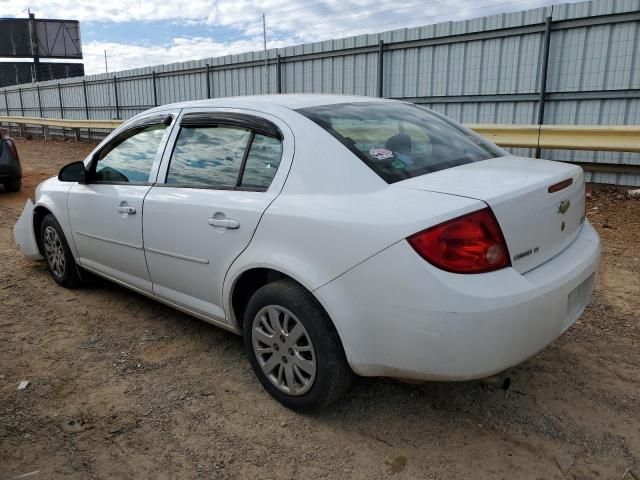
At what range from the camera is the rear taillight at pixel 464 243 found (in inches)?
84.2

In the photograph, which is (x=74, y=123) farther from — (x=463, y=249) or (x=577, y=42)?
(x=463, y=249)

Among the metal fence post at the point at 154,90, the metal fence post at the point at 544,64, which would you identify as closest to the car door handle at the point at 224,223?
the metal fence post at the point at 544,64

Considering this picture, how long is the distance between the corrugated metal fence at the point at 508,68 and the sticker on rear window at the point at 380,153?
651 cm

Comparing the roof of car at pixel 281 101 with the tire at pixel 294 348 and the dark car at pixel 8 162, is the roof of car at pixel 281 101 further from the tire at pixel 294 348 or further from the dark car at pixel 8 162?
the dark car at pixel 8 162

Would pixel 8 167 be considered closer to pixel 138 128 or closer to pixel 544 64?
pixel 138 128

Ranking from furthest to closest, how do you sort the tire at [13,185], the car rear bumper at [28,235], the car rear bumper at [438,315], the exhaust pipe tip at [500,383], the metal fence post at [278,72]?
the metal fence post at [278,72], the tire at [13,185], the car rear bumper at [28,235], the exhaust pipe tip at [500,383], the car rear bumper at [438,315]

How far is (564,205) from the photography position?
257 centimetres

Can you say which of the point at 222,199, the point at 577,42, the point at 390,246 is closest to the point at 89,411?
the point at 222,199

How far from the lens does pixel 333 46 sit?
39.2ft

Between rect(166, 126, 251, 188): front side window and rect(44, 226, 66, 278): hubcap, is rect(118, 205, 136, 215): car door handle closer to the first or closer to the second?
rect(166, 126, 251, 188): front side window

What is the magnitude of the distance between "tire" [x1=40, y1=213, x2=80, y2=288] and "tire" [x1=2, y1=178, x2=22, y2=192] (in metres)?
5.95

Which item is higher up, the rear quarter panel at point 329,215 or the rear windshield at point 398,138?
the rear windshield at point 398,138

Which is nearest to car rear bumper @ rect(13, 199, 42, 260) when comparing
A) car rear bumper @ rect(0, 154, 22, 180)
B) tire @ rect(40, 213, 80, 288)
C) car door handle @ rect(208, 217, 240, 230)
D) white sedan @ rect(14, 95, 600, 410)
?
tire @ rect(40, 213, 80, 288)

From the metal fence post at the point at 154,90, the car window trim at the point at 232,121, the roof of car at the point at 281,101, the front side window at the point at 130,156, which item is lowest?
the front side window at the point at 130,156
